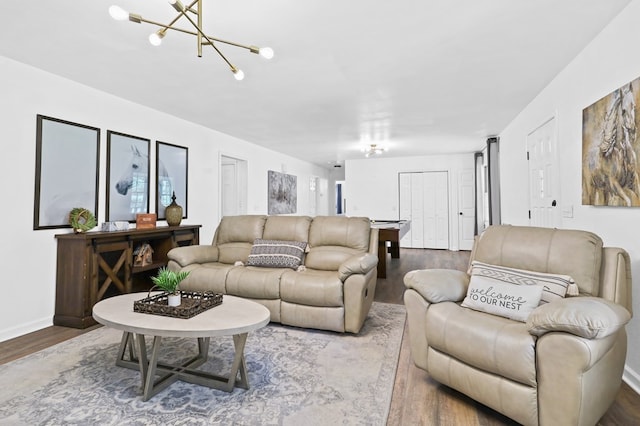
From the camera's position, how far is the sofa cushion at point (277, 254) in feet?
10.8

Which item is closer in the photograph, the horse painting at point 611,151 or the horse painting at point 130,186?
the horse painting at point 611,151

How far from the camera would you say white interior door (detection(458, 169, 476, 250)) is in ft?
25.7

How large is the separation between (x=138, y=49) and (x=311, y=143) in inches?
164

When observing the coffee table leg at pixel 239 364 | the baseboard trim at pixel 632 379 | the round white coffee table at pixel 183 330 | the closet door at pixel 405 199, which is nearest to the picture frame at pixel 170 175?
the round white coffee table at pixel 183 330

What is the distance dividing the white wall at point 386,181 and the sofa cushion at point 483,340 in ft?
21.4

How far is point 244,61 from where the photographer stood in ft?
9.45

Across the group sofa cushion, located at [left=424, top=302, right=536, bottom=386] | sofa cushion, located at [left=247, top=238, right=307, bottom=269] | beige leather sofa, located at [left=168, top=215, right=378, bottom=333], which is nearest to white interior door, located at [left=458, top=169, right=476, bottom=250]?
beige leather sofa, located at [left=168, top=215, right=378, bottom=333]

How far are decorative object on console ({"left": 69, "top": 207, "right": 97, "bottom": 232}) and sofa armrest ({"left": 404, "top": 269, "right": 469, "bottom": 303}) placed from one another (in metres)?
3.12

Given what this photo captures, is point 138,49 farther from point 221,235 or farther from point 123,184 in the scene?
point 221,235

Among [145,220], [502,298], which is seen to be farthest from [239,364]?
[145,220]

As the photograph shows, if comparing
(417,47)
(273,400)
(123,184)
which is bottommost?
(273,400)

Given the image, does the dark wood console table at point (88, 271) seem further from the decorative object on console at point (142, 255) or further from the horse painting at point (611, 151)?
the horse painting at point (611, 151)

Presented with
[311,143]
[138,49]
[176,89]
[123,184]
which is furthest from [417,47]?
[311,143]

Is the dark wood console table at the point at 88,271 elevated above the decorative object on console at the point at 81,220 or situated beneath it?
situated beneath
